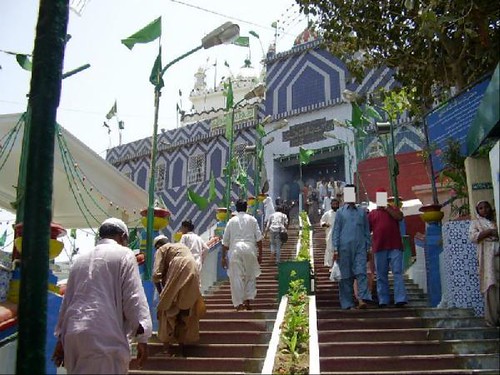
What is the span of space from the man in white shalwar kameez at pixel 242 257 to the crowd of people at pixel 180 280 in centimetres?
2

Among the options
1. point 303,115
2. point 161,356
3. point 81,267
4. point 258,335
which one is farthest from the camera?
point 303,115

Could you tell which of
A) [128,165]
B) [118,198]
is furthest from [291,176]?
[118,198]

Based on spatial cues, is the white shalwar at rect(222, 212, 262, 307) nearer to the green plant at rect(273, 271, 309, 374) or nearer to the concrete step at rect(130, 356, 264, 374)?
the green plant at rect(273, 271, 309, 374)

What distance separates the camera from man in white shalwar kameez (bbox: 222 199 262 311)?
780 cm

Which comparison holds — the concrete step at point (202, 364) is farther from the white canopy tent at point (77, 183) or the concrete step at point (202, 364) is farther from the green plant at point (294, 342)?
the white canopy tent at point (77, 183)

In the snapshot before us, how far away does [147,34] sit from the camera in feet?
30.0

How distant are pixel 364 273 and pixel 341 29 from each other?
4880 mm

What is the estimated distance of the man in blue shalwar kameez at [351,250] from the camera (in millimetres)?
7371

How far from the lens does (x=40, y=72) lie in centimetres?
309

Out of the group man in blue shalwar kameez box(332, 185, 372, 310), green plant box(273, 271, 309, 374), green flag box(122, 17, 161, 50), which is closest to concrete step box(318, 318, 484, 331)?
green plant box(273, 271, 309, 374)

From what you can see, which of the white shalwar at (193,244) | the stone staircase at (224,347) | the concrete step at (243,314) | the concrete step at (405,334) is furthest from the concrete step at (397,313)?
the white shalwar at (193,244)

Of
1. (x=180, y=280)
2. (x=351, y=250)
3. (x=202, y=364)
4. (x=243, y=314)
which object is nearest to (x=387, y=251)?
(x=351, y=250)

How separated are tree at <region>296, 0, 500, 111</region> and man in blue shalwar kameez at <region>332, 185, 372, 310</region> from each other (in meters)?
2.97

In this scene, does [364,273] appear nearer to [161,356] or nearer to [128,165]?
[161,356]
